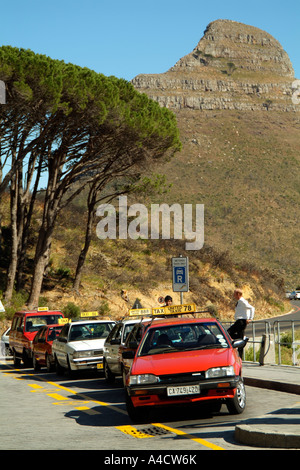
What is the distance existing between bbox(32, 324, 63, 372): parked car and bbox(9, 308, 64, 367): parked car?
111 cm

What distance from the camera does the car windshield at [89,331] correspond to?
1953 cm

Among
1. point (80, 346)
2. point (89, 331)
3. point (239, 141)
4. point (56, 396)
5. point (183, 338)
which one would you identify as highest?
point (239, 141)

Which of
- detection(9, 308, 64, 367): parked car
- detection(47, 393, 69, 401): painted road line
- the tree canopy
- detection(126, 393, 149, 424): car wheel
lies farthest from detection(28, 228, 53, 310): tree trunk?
detection(126, 393, 149, 424): car wheel

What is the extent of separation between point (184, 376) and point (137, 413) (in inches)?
35.8

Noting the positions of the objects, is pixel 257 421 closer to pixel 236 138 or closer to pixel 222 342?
pixel 222 342

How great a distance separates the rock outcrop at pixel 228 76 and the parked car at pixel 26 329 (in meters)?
123

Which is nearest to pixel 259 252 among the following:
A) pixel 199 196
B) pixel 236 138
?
pixel 199 196

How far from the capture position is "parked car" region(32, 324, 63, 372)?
21.9 metres

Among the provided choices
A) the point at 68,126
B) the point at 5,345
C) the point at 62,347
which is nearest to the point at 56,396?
the point at 62,347

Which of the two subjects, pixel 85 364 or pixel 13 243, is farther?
pixel 13 243

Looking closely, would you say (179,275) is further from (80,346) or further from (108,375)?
(108,375)

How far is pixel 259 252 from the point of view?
3565 inches

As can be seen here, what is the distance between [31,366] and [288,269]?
6852 centimetres

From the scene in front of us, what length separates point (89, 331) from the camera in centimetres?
1998
